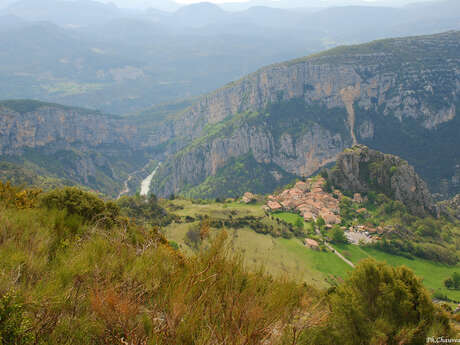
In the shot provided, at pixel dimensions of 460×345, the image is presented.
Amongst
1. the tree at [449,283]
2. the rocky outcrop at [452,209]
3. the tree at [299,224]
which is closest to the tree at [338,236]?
the tree at [299,224]

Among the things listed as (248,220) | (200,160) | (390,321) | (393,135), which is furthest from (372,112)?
(390,321)

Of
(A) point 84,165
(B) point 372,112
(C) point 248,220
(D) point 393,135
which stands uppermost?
(B) point 372,112

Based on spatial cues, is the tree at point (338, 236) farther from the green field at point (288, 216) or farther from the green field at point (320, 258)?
the green field at point (288, 216)

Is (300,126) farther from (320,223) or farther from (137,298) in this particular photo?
(137,298)

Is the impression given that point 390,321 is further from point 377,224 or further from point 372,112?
point 372,112

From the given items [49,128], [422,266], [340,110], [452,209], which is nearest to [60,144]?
[49,128]

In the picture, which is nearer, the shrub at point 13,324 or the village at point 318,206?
the shrub at point 13,324
